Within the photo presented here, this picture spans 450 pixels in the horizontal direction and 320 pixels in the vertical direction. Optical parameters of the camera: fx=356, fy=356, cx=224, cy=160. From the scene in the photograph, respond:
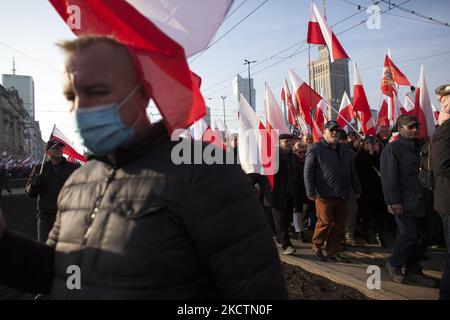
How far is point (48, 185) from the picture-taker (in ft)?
15.7

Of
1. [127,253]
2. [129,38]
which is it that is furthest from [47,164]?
[127,253]

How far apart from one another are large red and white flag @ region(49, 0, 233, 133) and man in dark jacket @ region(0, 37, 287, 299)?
0.12m

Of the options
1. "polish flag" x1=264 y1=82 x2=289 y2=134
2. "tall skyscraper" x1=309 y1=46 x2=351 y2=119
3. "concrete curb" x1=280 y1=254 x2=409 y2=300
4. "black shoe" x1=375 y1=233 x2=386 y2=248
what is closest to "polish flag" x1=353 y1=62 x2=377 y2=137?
"polish flag" x1=264 y1=82 x2=289 y2=134

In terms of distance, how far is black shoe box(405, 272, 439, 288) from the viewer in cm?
420

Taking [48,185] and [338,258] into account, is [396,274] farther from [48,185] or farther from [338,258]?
[48,185]

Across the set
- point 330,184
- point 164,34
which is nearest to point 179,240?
point 164,34

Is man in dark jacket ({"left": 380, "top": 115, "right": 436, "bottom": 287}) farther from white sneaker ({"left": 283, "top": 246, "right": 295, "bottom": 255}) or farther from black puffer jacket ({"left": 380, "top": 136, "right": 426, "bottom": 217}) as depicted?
white sneaker ({"left": 283, "top": 246, "right": 295, "bottom": 255})

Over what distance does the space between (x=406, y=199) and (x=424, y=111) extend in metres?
3.29

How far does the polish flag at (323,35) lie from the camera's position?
820 centimetres

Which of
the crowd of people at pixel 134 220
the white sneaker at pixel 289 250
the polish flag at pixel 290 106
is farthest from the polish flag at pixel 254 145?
the polish flag at pixel 290 106

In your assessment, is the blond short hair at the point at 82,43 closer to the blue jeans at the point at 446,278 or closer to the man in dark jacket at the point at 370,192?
the blue jeans at the point at 446,278

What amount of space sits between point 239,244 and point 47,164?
4455 millimetres

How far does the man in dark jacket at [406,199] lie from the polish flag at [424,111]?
2.36 metres
